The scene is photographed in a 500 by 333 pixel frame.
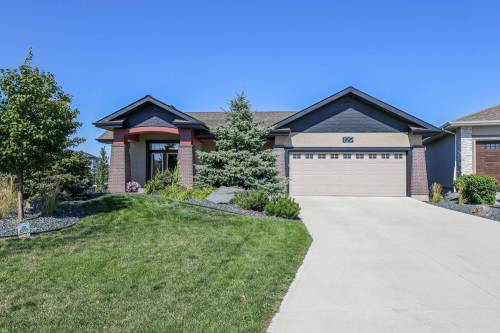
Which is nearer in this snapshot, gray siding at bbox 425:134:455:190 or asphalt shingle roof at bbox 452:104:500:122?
asphalt shingle roof at bbox 452:104:500:122

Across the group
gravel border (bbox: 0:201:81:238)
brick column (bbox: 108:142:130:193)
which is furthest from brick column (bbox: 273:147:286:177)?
gravel border (bbox: 0:201:81:238)

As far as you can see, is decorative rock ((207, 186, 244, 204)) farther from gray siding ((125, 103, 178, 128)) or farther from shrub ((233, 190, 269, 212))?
gray siding ((125, 103, 178, 128))

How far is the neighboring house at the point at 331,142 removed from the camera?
1711cm

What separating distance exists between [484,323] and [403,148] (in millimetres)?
14656

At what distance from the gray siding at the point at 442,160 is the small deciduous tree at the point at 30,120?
17.8m

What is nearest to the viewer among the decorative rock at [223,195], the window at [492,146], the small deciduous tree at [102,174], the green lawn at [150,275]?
the green lawn at [150,275]

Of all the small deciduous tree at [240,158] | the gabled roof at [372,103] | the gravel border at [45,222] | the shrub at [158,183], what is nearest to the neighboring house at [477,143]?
the gabled roof at [372,103]

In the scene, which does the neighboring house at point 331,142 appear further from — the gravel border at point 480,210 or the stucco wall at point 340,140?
the gravel border at point 480,210

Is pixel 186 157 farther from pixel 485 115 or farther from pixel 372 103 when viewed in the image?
pixel 485 115

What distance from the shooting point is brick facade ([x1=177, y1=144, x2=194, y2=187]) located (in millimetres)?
16750

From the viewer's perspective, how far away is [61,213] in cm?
985

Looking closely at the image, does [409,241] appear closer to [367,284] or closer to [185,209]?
[367,284]

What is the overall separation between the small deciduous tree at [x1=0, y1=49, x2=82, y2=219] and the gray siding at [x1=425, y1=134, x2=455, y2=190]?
17761 millimetres

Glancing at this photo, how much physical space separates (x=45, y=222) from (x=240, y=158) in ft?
24.3
